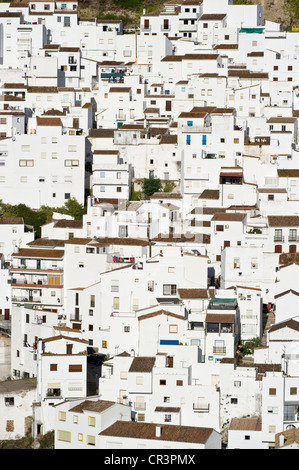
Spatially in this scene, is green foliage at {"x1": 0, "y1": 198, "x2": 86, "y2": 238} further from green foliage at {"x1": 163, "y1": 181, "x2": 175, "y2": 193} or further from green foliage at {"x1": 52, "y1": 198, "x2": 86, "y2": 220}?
green foliage at {"x1": 163, "y1": 181, "x2": 175, "y2": 193}

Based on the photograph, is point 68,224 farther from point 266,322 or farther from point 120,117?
point 120,117

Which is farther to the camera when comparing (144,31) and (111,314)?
(144,31)

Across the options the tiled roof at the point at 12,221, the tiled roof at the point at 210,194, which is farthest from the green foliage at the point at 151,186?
the tiled roof at the point at 12,221

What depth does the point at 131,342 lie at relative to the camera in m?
31.6

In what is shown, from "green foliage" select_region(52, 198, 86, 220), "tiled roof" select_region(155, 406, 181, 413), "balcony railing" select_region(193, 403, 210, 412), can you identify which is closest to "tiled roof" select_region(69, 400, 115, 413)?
"tiled roof" select_region(155, 406, 181, 413)

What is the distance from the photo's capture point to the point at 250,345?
1278 inches

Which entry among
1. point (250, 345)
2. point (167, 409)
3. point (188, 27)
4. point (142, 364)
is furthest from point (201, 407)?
point (188, 27)

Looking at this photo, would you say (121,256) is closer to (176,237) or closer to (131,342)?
(176,237)

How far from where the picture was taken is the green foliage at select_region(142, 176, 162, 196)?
43.3 meters

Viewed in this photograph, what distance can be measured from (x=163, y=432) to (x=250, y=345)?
22.7 feet

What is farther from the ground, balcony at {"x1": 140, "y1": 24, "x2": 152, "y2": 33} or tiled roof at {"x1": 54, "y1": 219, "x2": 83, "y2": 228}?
balcony at {"x1": 140, "y1": 24, "x2": 152, "y2": 33}

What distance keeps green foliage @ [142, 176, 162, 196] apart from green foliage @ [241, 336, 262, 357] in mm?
12180
